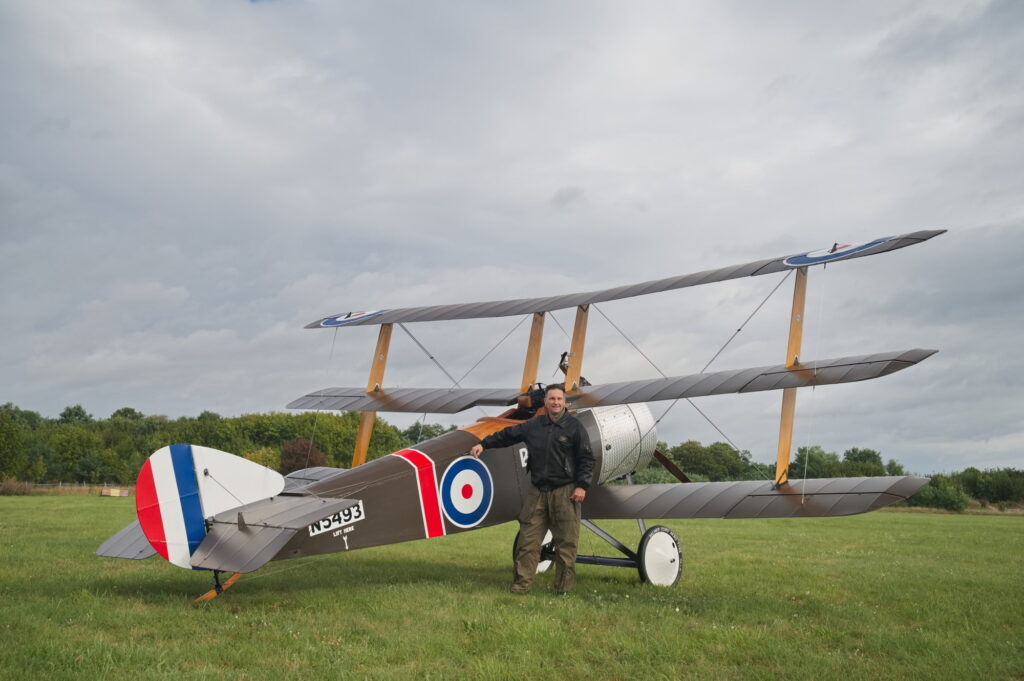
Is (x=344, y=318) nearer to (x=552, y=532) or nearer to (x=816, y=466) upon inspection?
(x=552, y=532)

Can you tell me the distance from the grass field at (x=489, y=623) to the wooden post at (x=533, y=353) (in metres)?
2.30

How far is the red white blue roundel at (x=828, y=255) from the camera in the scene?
323 inches

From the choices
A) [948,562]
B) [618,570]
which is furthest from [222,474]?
[948,562]

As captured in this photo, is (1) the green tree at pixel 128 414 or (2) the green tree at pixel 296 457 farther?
(1) the green tree at pixel 128 414

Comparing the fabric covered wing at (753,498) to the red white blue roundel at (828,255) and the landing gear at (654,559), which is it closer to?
the landing gear at (654,559)

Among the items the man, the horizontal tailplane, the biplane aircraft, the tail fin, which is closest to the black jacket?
the man

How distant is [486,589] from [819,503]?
3.34 m

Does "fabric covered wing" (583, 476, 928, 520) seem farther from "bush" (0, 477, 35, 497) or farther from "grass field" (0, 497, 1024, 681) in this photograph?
"bush" (0, 477, 35, 497)

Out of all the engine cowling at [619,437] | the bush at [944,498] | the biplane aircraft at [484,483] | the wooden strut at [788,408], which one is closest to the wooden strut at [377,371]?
the biplane aircraft at [484,483]

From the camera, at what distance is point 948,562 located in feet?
36.3

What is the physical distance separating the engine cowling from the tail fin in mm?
3870

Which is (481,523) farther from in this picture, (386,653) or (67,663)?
(67,663)

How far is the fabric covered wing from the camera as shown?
702 centimetres

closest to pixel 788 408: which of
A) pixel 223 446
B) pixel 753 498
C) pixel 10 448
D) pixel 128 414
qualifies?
pixel 753 498
